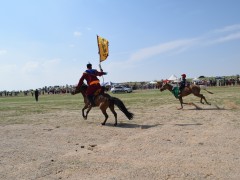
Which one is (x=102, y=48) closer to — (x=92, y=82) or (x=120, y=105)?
(x=92, y=82)

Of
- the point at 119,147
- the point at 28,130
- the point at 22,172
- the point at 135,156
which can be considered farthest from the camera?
the point at 28,130

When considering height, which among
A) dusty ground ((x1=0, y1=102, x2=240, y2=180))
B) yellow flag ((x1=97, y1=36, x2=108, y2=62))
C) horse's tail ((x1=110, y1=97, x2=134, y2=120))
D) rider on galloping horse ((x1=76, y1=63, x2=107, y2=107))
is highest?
yellow flag ((x1=97, y1=36, x2=108, y2=62))

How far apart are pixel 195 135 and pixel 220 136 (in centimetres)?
76

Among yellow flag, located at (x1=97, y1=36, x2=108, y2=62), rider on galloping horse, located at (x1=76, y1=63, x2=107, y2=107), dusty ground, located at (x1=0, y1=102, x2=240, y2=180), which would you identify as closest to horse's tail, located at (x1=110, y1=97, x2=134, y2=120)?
dusty ground, located at (x1=0, y1=102, x2=240, y2=180)

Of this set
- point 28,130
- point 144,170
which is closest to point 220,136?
point 144,170

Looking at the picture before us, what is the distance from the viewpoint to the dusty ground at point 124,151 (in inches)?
266

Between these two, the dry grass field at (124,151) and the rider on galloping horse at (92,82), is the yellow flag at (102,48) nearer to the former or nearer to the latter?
the rider on galloping horse at (92,82)

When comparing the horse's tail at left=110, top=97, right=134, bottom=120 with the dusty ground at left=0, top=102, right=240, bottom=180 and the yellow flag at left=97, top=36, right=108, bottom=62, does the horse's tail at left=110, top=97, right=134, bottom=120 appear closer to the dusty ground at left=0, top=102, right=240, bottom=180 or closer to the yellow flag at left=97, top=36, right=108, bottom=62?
the dusty ground at left=0, top=102, right=240, bottom=180

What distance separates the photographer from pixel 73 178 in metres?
6.54

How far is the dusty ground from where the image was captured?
266 inches

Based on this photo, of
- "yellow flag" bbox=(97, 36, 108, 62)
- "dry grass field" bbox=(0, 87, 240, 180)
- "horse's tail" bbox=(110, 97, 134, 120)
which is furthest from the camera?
"yellow flag" bbox=(97, 36, 108, 62)

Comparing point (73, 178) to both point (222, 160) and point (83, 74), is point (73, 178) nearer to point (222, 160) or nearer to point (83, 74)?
point (222, 160)

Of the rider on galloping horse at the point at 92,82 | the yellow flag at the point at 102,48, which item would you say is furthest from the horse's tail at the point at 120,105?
the yellow flag at the point at 102,48

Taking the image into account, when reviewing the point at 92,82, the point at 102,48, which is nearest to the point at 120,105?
the point at 92,82
